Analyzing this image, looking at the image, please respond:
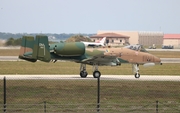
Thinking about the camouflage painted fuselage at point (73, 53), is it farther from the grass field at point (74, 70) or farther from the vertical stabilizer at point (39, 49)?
the grass field at point (74, 70)

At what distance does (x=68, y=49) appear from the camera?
3384 centimetres

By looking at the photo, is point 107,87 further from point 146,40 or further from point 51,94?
point 146,40

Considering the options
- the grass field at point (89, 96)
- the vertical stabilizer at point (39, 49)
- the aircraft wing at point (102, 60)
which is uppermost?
the vertical stabilizer at point (39, 49)

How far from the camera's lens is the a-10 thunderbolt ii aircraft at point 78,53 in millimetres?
33500

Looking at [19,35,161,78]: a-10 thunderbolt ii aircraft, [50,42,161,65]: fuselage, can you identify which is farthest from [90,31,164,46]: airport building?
[19,35,161,78]: a-10 thunderbolt ii aircraft

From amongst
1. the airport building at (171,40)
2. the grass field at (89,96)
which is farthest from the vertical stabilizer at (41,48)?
the airport building at (171,40)

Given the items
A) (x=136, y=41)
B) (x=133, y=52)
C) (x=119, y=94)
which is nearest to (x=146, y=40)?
(x=136, y=41)

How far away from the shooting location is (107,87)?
86.8ft

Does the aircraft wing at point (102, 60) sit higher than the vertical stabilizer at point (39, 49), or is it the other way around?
the vertical stabilizer at point (39, 49)

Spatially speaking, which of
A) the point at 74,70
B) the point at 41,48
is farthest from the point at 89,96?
the point at 74,70

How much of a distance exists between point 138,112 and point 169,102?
2618mm

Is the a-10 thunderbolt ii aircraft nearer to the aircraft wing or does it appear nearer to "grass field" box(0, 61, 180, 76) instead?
the aircraft wing

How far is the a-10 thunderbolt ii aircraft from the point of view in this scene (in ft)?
110

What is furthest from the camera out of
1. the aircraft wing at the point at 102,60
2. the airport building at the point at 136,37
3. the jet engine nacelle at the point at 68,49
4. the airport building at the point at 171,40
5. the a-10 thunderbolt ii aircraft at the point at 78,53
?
the airport building at the point at 171,40
